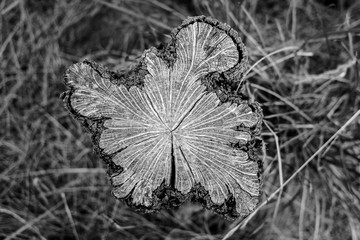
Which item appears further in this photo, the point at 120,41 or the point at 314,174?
the point at 120,41

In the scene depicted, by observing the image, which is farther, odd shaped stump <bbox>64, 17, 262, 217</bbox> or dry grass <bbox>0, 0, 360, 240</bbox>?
dry grass <bbox>0, 0, 360, 240</bbox>

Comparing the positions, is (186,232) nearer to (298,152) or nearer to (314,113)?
(298,152)

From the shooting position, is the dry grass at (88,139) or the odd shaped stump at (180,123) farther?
the dry grass at (88,139)

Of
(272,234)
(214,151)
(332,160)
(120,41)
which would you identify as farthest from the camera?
(120,41)

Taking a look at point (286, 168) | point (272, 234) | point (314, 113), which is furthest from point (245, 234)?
point (314, 113)

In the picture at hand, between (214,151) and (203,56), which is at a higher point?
(203,56)
